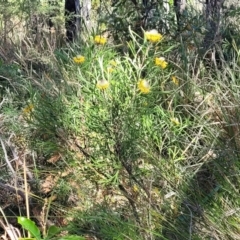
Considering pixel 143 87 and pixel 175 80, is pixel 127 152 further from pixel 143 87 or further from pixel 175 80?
pixel 175 80

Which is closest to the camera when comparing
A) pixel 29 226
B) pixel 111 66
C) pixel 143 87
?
pixel 29 226

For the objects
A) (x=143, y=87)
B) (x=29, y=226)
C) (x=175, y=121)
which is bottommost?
(x=29, y=226)

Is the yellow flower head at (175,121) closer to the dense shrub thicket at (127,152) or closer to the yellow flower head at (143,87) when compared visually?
the dense shrub thicket at (127,152)

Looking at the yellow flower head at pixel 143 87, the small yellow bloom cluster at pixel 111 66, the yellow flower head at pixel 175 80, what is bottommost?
the yellow flower head at pixel 175 80

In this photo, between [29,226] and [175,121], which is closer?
[29,226]

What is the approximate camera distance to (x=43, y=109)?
2.61 m

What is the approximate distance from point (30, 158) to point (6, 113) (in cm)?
36

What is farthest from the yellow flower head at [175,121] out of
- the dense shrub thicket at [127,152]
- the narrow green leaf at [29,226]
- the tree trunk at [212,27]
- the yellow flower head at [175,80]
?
the narrow green leaf at [29,226]

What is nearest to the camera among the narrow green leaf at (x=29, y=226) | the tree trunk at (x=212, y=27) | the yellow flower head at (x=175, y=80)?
the narrow green leaf at (x=29, y=226)

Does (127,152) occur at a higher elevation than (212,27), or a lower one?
lower

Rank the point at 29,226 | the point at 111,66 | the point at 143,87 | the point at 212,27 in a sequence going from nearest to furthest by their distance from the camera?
the point at 29,226 → the point at 143,87 → the point at 111,66 → the point at 212,27

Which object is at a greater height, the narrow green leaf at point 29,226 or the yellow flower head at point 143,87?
the yellow flower head at point 143,87

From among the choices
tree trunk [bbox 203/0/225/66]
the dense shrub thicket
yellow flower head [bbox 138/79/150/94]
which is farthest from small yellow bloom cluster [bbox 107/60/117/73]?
tree trunk [bbox 203/0/225/66]

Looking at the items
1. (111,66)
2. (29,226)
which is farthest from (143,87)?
(29,226)
